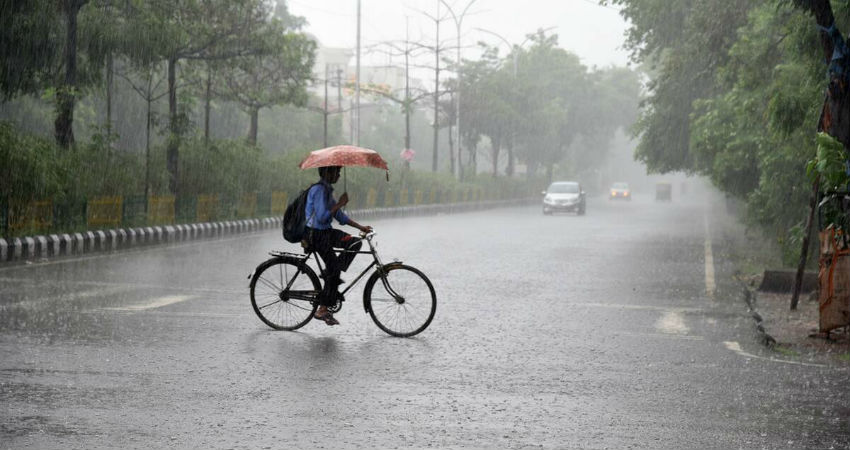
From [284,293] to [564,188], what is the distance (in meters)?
42.6

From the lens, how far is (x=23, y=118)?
42875 millimetres

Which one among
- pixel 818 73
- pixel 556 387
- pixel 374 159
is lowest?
pixel 556 387

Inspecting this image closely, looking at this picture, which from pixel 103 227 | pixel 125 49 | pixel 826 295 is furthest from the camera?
pixel 125 49

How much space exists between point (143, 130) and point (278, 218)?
68.9ft

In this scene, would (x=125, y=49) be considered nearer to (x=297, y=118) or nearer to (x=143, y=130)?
(x=143, y=130)

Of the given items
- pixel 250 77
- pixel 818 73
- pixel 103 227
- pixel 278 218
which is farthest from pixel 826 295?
pixel 250 77

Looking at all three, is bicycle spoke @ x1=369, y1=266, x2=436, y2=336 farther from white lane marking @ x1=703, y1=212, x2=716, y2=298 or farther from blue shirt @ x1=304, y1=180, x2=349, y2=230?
white lane marking @ x1=703, y1=212, x2=716, y2=298

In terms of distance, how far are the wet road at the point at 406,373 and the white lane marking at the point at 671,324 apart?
2.0 inches

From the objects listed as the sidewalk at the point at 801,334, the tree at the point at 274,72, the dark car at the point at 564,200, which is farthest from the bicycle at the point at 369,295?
the dark car at the point at 564,200

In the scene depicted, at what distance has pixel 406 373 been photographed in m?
8.27

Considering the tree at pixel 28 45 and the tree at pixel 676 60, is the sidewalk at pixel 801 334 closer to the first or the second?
the tree at pixel 676 60

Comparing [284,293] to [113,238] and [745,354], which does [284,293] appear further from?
[113,238]

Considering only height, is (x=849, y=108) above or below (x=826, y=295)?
above

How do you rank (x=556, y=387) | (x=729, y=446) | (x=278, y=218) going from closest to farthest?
(x=729, y=446)
(x=556, y=387)
(x=278, y=218)
